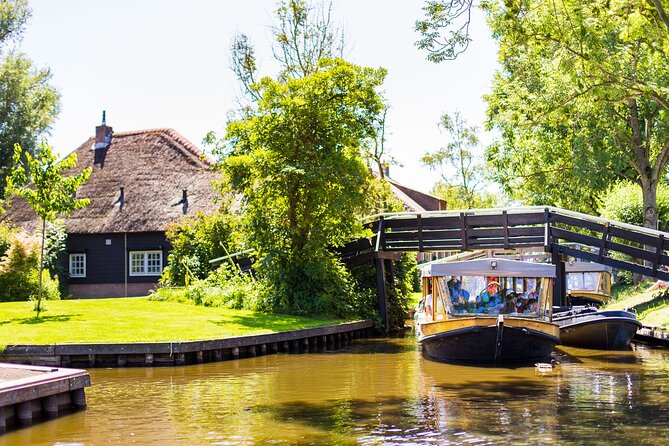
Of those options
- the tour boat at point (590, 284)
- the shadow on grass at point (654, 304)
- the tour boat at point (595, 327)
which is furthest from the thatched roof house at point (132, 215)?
the tour boat at point (595, 327)

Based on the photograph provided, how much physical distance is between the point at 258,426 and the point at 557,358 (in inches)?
482

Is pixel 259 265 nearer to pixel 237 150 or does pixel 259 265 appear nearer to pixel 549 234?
pixel 237 150

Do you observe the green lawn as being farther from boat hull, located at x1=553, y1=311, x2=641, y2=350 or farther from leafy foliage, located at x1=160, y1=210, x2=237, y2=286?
boat hull, located at x1=553, y1=311, x2=641, y2=350

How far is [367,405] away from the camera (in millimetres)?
15297

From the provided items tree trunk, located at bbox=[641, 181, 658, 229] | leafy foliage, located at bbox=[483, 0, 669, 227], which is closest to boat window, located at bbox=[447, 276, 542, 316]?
leafy foliage, located at bbox=[483, 0, 669, 227]

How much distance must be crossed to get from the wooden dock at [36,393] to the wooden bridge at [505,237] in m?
17.9

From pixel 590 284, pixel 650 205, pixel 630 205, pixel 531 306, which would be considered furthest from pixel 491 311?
pixel 630 205

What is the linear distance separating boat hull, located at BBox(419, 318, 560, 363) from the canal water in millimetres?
592

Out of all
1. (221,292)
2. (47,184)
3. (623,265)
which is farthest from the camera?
(221,292)

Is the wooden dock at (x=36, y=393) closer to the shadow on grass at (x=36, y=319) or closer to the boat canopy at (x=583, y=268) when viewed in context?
the shadow on grass at (x=36, y=319)

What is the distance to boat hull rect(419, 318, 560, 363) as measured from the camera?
20.9 m

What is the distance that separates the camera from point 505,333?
68.4 feet

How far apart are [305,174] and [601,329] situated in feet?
34.0

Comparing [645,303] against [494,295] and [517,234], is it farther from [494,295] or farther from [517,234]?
[494,295]
